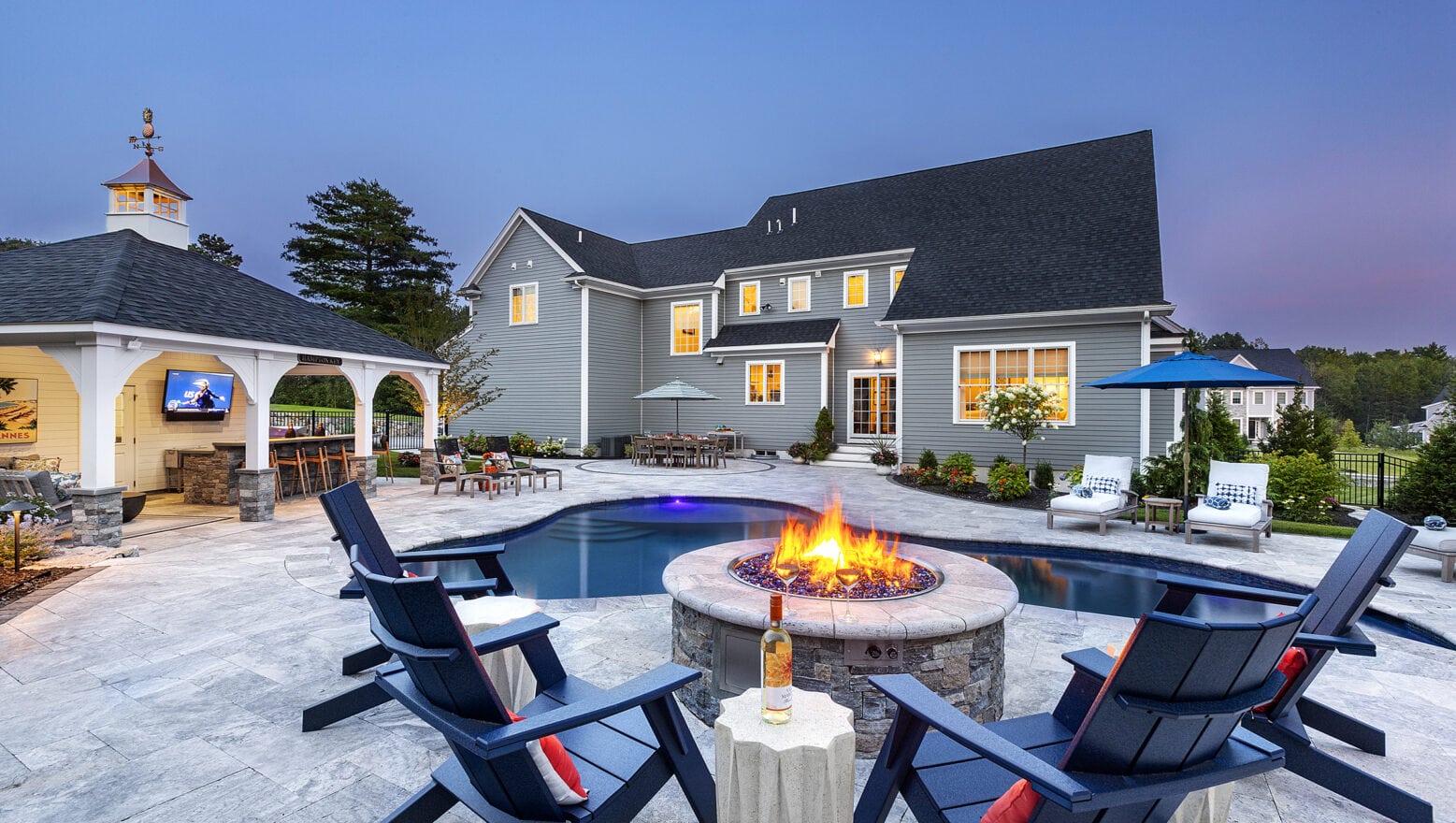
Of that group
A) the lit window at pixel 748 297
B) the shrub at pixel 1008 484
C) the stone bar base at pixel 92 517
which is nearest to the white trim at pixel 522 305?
the lit window at pixel 748 297

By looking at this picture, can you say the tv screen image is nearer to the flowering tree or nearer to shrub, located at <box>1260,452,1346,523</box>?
the flowering tree

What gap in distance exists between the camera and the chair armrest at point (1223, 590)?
8.32 ft

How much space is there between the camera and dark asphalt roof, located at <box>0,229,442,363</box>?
283 inches

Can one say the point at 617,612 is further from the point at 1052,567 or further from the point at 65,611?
the point at 1052,567

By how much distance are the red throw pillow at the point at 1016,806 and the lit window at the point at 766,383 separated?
16454 millimetres

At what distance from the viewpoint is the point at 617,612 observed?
16.5 feet

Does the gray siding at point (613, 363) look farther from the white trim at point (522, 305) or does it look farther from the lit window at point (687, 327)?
the white trim at point (522, 305)

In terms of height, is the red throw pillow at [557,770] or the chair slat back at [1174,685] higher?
the chair slat back at [1174,685]

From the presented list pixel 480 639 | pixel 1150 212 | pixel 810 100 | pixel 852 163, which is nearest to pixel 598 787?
pixel 480 639

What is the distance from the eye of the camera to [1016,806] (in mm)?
1742

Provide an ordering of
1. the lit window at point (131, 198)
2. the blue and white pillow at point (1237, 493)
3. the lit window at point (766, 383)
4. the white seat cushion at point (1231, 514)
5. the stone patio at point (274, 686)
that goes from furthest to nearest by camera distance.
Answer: the lit window at point (766, 383) → the lit window at point (131, 198) → the blue and white pillow at point (1237, 493) → the white seat cushion at point (1231, 514) → the stone patio at point (274, 686)

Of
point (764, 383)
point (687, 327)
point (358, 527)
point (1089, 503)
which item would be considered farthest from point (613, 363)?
point (358, 527)

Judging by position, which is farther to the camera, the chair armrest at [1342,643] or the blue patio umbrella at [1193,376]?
the blue patio umbrella at [1193,376]

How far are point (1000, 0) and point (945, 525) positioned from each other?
127 feet
